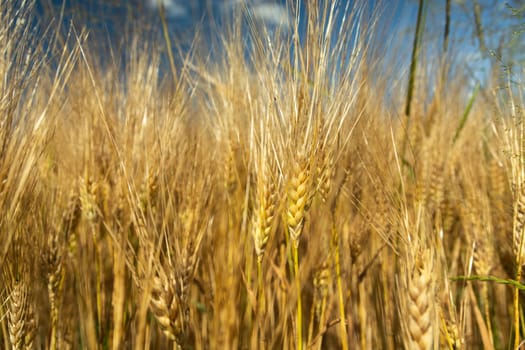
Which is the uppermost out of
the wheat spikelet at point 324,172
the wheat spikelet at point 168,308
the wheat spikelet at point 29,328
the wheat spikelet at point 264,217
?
the wheat spikelet at point 324,172

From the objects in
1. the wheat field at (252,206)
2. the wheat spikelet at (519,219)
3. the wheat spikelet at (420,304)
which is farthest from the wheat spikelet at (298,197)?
the wheat spikelet at (519,219)

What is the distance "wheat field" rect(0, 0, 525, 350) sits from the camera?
812 mm

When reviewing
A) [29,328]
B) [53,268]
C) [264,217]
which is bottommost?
[29,328]

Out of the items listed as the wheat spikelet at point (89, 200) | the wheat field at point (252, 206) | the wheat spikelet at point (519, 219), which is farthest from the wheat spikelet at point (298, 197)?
the wheat spikelet at point (89, 200)

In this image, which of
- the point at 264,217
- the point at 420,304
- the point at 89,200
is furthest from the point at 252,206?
the point at 420,304

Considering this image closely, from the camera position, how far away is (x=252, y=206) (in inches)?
49.1

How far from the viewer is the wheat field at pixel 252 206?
0.81m

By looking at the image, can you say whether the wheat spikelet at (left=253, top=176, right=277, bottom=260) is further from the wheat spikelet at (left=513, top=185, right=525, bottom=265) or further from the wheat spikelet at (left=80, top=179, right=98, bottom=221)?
the wheat spikelet at (left=80, top=179, right=98, bottom=221)

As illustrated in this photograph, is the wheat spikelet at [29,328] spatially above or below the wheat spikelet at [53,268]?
below

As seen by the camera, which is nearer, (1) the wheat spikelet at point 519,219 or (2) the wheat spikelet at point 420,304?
(2) the wheat spikelet at point 420,304

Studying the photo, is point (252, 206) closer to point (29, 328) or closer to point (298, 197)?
point (298, 197)

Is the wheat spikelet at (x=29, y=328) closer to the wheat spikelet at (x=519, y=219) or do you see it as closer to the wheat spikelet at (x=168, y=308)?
the wheat spikelet at (x=168, y=308)

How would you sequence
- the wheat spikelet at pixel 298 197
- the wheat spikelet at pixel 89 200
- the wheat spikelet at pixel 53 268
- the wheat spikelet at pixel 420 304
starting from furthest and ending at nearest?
the wheat spikelet at pixel 89 200, the wheat spikelet at pixel 53 268, the wheat spikelet at pixel 298 197, the wheat spikelet at pixel 420 304

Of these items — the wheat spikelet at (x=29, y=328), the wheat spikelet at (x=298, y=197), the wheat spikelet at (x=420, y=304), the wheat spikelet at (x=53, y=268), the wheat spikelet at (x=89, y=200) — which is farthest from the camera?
the wheat spikelet at (x=89, y=200)
